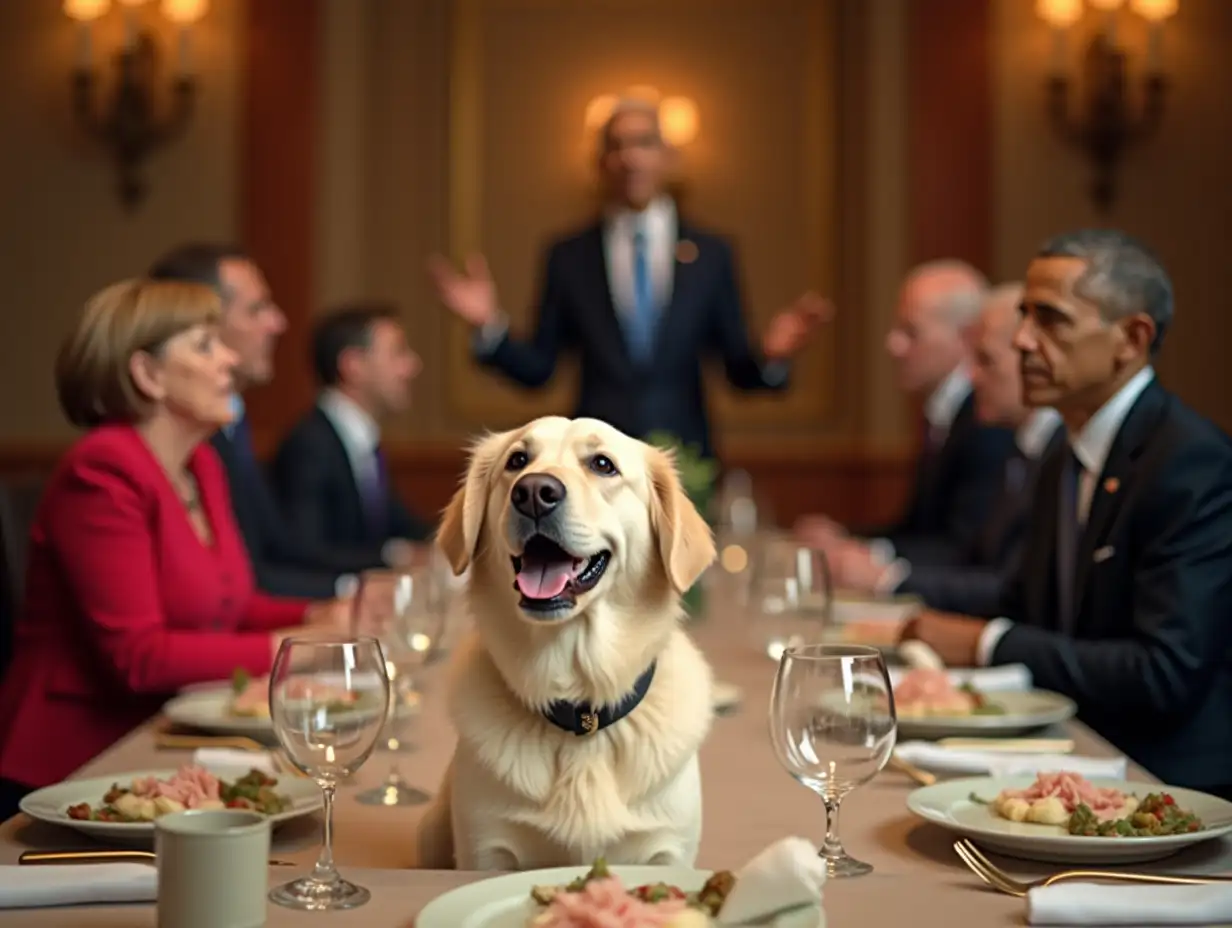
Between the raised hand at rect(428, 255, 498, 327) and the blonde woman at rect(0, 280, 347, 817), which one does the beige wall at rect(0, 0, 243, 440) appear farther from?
the blonde woman at rect(0, 280, 347, 817)

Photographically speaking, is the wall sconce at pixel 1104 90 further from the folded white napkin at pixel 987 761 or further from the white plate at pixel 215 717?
the white plate at pixel 215 717

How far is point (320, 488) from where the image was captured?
13.9 feet

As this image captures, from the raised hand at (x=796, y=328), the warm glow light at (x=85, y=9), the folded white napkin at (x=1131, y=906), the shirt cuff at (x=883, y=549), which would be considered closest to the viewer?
the folded white napkin at (x=1131, y=906)

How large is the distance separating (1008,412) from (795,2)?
3371 millimetres

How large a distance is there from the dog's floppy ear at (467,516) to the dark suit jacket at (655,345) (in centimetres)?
296

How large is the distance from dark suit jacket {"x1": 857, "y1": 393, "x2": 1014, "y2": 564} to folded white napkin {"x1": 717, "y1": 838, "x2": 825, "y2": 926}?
9.13ft

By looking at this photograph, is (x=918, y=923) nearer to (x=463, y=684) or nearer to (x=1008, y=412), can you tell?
(x=463, y=684)

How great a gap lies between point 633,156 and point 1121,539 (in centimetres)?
227

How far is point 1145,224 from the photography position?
19.0ft

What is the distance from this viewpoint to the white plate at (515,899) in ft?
3.47

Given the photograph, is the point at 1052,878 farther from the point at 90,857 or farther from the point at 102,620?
the point at 102,620

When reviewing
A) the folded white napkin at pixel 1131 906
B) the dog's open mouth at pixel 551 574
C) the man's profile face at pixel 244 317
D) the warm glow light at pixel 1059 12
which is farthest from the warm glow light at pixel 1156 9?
the folded white napkin at pixel 1131 906

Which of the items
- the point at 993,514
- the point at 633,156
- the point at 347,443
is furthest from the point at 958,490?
the point at 347,443

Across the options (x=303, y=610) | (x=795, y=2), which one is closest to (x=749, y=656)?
(x=303, y=610)
